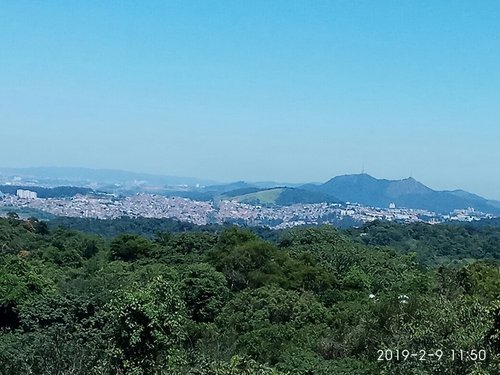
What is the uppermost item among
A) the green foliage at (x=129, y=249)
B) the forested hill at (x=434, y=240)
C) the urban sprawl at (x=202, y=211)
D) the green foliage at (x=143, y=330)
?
the green foliage at (x=143, y=330)

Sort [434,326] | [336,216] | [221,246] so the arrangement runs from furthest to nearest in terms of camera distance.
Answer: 1. [336,216]
2. [221,246]
3. [434,326]

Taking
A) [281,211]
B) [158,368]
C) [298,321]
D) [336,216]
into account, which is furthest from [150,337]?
[281,211]

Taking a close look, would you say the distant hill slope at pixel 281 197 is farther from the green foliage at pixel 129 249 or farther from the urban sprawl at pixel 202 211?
the green foliage at pixel 129 249

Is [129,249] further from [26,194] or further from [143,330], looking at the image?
[26,194]

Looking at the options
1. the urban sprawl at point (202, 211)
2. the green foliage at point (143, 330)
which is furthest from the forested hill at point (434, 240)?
the urban sprawl at point (202, 211)

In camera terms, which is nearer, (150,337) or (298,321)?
(150,337)

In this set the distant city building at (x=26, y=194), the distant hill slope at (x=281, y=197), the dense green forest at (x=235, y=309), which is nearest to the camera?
the dense green forest at (x=235, y=309)

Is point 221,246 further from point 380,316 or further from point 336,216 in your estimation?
point 336,216

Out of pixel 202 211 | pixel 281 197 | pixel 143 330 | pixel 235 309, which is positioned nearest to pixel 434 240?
pixel 235 309

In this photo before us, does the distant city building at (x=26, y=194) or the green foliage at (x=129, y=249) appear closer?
the green foliage at (x=129, y=249)
